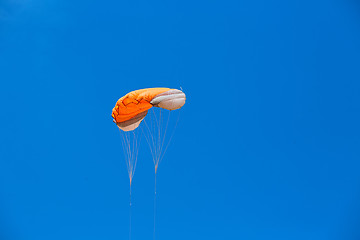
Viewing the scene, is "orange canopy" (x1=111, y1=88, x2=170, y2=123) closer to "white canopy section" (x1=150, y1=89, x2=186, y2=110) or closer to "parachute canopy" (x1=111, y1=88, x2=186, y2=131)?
"parachute canopy" (x1=111, y1=88, x2=186, y2=131)

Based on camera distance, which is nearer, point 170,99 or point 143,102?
point 143,102

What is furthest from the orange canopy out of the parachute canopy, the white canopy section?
the white canopy section

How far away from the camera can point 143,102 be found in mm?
11961

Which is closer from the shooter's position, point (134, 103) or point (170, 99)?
point (134, 103)

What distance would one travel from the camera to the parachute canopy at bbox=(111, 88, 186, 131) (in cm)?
1191

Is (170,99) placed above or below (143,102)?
above

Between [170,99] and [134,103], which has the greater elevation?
[170,99]

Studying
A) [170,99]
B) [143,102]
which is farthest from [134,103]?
[170,99]

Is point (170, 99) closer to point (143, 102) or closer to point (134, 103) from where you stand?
point (143, 102)

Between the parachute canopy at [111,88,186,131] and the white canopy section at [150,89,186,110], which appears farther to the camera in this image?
the white canopy section at [150,89,186,110]

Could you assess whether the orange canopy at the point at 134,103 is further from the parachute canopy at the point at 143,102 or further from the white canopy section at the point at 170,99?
the white canopy section at the point at 170,99

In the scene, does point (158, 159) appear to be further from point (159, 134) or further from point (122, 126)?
point (122, 126)

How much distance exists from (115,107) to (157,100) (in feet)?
4.06

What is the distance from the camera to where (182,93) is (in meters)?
12.4
